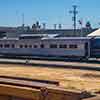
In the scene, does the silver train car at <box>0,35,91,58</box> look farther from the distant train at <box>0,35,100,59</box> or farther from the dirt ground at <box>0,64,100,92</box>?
the dirt ground at <box>0,64,100,92</box>

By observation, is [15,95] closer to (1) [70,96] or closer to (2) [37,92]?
(2) [37,92]

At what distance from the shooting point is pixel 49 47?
56.0m

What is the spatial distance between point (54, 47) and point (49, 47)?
35.8 inches

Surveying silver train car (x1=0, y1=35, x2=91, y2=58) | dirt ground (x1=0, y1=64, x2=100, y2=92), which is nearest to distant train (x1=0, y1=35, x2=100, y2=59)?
silver train car (x1=0, y1=35, x2=91, y2=58)

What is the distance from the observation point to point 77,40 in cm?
5250

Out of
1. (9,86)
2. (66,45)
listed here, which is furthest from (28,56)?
(9,86)

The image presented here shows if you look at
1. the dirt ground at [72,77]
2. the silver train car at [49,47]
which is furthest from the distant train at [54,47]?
the dirt ground at [72,77]

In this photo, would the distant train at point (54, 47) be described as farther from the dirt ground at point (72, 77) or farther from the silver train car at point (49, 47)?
the dirt ground at point (72, 77)

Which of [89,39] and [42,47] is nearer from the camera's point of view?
[89,39]

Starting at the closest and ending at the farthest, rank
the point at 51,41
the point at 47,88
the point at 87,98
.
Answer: the point at 87,98 → the point at 47,88 → the point at 51,41

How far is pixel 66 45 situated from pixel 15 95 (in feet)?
153

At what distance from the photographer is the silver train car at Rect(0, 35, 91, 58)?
5197 centimetres

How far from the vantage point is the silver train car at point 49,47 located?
51969 mm

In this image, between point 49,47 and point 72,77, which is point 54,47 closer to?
point 49,47
